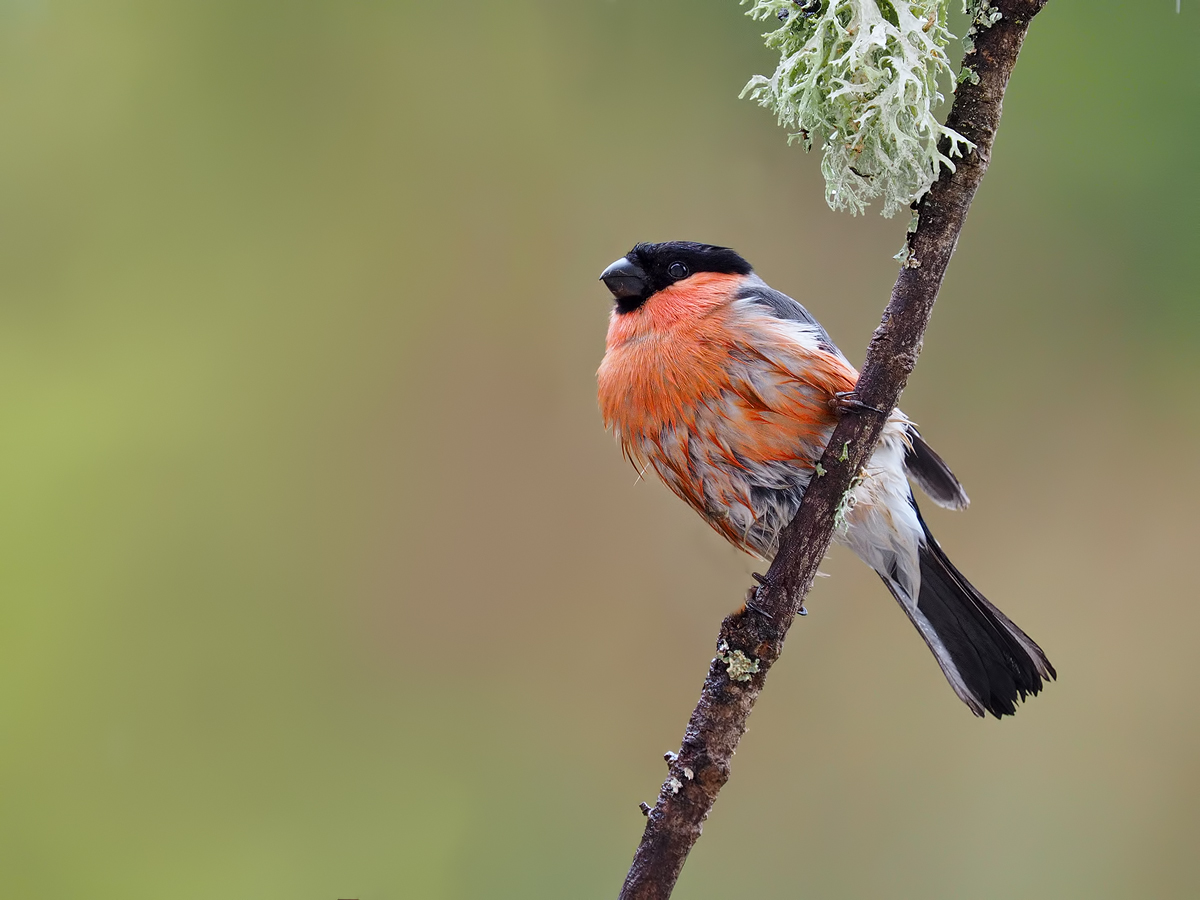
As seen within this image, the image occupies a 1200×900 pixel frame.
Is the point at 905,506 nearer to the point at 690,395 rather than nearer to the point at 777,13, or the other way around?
the point at 690,395

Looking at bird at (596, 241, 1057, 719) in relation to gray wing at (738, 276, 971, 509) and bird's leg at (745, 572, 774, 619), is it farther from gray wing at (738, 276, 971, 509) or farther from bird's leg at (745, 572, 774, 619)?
bird's leg at (745, 572, 774, 619)

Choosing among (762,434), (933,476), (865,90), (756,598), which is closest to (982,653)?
(933,476)

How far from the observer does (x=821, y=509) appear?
3.61 feet

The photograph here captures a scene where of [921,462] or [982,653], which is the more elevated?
[921,462]

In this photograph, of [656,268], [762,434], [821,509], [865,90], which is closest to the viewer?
[865,90]

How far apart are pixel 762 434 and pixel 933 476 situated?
0.38 metres

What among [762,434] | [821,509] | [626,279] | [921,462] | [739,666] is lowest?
[739,666]

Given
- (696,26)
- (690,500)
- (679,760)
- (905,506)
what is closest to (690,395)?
(690,500)

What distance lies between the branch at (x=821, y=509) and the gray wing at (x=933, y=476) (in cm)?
60

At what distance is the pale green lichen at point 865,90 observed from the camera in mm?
924

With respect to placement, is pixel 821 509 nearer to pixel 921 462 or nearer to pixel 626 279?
pixel 921 462

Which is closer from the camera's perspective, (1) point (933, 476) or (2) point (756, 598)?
(2) point (756, 598)

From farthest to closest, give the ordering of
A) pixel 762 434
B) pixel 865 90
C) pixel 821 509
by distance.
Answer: pixel 762 434
pixel 821 509
pixel 865 90

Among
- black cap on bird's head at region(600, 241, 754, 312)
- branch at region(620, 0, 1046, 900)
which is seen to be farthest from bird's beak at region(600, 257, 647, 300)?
branch at region(620, 0, 1046, 900)
